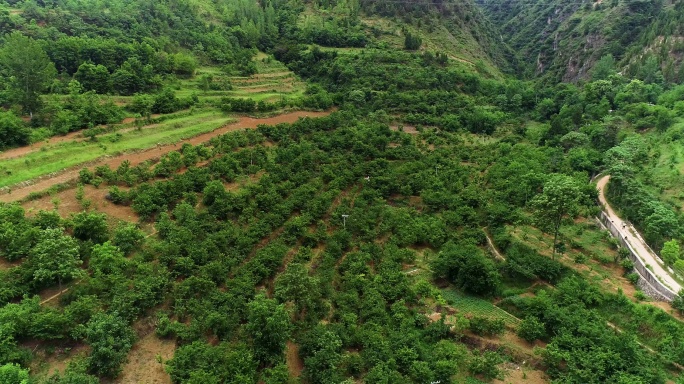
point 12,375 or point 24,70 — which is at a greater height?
point 24,70

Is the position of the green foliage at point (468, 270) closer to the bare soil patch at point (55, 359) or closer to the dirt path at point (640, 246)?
the dirt path at point (640, 246)

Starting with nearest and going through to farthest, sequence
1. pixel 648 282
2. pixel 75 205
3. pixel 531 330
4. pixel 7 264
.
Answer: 1. pixel 7 264
2. pixel 531 330
3. pixel 648 282
4. pixel 75 205

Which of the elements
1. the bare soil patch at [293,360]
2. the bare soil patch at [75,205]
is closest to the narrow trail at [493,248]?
the bare soil patch at [293,360]

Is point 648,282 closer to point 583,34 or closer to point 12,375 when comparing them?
point 12,375

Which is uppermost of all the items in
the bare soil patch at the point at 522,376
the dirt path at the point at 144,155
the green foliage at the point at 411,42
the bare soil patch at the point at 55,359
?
the green foliage at the point at 411,42

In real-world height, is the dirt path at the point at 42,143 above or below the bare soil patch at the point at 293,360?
above

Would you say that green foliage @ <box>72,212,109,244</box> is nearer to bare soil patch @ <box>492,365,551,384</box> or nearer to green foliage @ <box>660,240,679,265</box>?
bare soil patch @ <box>492,365,551,384</box>

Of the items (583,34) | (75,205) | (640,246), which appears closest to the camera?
(75,205)

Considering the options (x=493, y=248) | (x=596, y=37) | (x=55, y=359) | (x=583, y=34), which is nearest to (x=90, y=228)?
(x=55, y=359)
